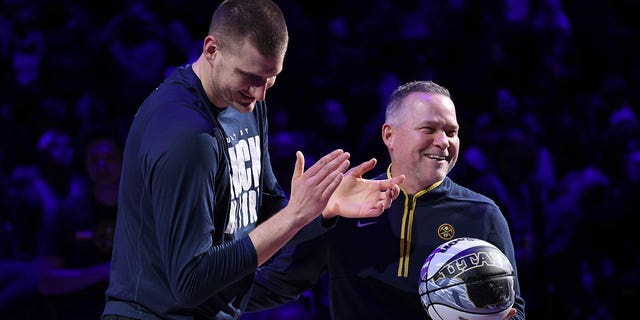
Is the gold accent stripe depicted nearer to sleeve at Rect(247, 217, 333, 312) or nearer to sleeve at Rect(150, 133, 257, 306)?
sleeve at Rect(247, 217, 333, 312)

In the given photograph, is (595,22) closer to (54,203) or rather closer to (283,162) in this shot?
(283,162)

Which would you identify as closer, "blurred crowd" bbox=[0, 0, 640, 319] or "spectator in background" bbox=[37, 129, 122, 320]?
"spectator in background" bbox=[37, 129, 122, 320]

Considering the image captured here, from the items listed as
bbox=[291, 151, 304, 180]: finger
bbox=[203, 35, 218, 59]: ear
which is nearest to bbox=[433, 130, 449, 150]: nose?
bbox=[291, 151, 304, 180]: finger

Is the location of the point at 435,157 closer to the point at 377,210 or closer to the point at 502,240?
the point at 502,240

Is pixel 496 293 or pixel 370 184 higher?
pixel 370 184

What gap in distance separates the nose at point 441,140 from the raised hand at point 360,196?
0.53m

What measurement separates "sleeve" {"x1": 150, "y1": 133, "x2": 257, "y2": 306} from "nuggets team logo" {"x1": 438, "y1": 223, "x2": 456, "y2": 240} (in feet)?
3.83

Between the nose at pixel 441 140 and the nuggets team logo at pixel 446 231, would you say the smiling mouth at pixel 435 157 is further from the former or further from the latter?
the nuggets team logo at pixel 446 231

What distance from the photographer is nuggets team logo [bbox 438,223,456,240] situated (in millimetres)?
3297

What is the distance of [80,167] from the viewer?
5.02 m

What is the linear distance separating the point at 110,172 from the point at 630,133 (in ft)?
12.7

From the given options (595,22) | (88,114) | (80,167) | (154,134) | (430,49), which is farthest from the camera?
(595,22)

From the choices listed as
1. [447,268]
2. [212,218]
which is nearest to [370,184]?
[447,268]

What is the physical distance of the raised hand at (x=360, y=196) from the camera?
2.76 m
